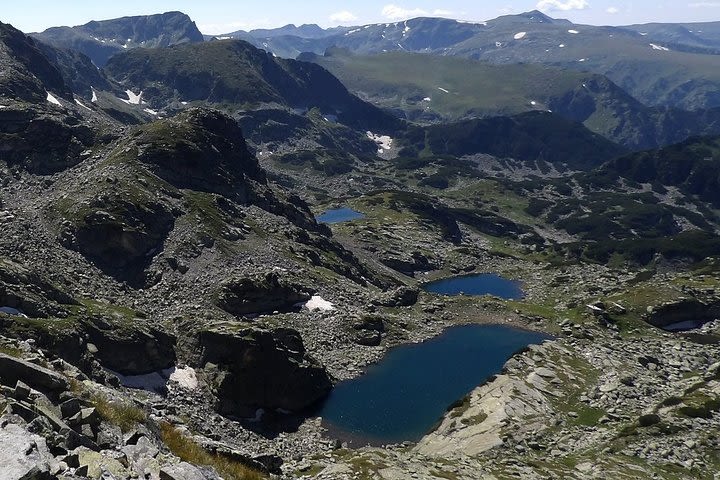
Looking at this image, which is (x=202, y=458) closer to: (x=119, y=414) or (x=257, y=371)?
(x=119, y=414)

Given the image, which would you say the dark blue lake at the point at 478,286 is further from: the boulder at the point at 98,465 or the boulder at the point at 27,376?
the boulder at the point at 98,465

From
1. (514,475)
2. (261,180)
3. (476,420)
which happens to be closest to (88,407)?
(514,475)

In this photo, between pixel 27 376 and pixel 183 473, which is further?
pixel 27 376

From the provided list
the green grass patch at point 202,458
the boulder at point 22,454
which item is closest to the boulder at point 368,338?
the green grass patch at point 202,458

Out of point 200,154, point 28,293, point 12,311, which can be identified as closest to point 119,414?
point 12,311

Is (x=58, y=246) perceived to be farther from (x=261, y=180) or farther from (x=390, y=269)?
(x=390, y=269)

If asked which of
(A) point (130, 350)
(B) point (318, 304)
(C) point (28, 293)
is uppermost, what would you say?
(C) point (28, 293)

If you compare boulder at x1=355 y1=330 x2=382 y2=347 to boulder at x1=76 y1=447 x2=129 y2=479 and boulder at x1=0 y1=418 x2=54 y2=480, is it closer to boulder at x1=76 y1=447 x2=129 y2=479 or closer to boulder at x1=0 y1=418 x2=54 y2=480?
boulder at x1=76 y1=447 x2=129 y2=479
